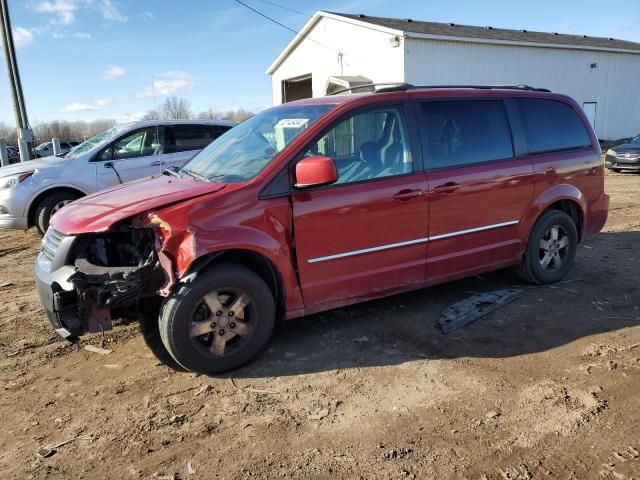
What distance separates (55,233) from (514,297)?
4.10 metres

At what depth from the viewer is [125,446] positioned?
286cm

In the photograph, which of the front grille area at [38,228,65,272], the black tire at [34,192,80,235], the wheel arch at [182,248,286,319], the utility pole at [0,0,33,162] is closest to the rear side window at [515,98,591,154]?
the wheel arch at [182,248,286,319]

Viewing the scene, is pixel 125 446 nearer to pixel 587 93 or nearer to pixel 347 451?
pixel 347 451

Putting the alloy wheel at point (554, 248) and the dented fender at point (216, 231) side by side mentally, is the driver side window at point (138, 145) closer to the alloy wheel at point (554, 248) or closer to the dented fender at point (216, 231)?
the dented fender at point (216, 231)

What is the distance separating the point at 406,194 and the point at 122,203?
2174 mm

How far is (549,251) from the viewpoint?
17.3 ft

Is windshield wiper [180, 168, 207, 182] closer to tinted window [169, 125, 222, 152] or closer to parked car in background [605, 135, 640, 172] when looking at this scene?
tinted window [169, 125, 222, 152]

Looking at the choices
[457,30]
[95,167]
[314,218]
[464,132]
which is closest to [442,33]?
[457,30]

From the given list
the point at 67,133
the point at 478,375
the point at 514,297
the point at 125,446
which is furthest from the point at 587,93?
the point at 67,133

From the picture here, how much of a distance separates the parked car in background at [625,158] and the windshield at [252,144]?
14.8 meters

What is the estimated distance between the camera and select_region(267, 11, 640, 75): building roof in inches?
823

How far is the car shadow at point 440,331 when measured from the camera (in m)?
3.87

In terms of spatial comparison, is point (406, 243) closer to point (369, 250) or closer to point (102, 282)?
point (369, 250)

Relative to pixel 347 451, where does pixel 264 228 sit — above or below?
above
